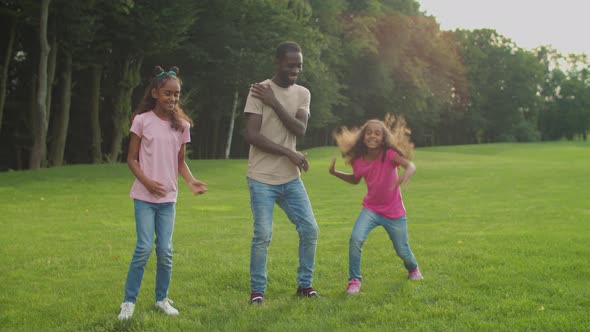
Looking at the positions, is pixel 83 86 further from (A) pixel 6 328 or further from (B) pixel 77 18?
(A) pixel 6 328

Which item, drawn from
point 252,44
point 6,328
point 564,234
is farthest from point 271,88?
point 252,44

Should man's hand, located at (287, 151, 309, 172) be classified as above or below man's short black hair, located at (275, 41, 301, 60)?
below

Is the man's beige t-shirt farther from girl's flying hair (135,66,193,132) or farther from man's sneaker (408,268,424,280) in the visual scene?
man's sneaker (408,268,424,280)

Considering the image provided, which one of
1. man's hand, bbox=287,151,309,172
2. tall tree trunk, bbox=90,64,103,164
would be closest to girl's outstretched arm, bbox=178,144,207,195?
man's hand, bbox=287,151,309,172

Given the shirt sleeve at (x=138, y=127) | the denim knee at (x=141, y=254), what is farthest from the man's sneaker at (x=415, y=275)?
the shirt sleeve at (x=138, y=127)

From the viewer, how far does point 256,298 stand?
551 centimetres

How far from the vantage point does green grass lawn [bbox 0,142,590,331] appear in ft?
16.6

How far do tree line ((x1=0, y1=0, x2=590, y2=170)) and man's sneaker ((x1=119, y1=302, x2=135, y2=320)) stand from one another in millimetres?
19494

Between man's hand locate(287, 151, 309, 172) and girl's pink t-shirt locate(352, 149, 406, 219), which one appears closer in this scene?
man's hand locate(287, 151, 309, 172)

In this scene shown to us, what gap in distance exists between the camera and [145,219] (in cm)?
507

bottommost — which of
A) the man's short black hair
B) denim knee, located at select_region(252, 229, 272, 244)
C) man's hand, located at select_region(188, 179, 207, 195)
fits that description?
denim knee, located at select_region(252, 229, 272, 244)

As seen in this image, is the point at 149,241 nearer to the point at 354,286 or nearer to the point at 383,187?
the point at 354,286

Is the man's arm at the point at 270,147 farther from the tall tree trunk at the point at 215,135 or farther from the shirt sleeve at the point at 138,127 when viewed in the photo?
the tall tree trunk at the point at 215,135

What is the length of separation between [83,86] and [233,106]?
8.87m
